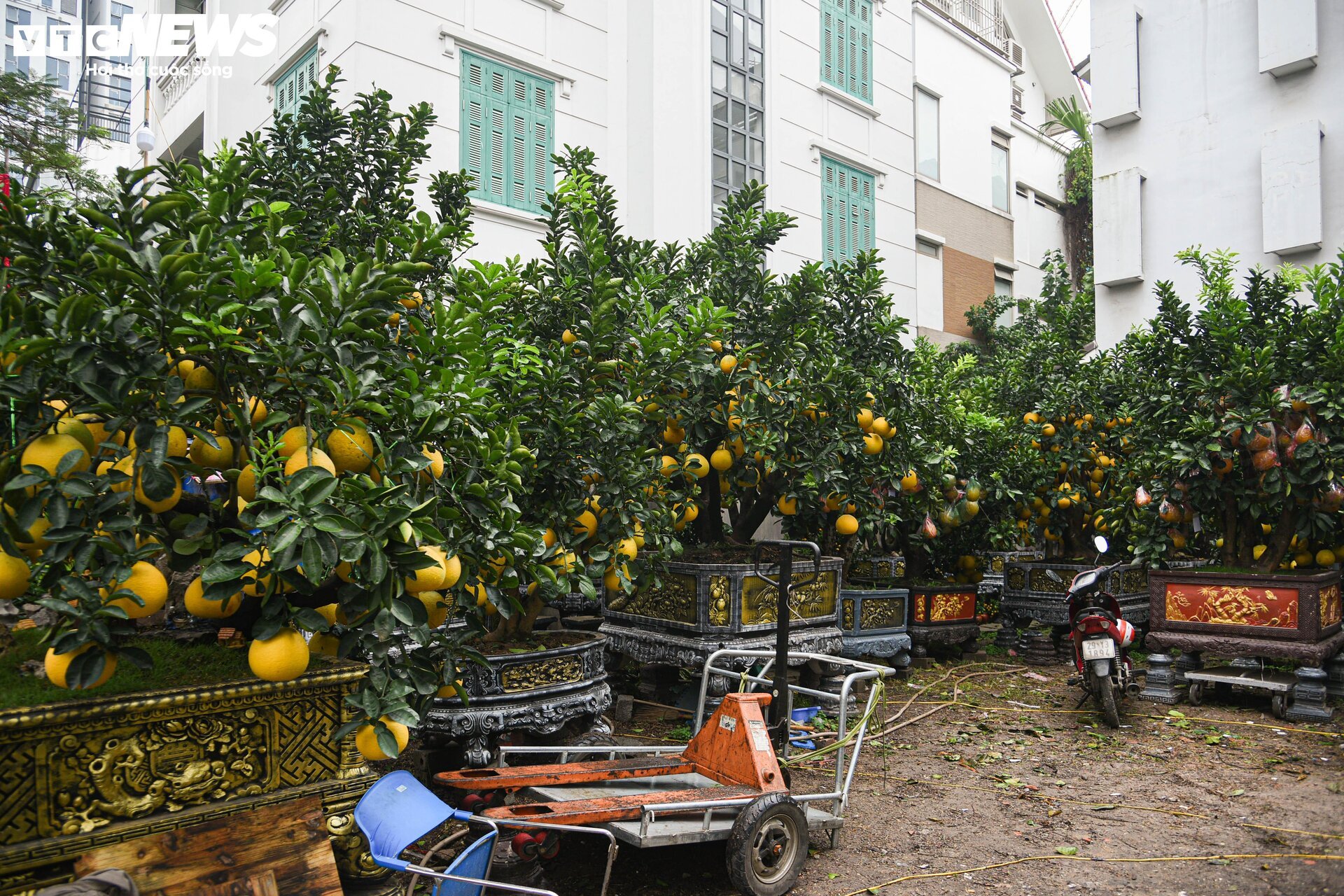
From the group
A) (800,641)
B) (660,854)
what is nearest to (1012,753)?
(800,641)

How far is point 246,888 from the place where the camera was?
251cm

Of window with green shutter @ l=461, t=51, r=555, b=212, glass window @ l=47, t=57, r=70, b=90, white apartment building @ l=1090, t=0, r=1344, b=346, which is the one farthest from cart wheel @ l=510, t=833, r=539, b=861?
glass window @ l=47, t=57, r=70, b=90

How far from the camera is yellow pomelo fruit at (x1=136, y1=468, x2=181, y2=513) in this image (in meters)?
2.40

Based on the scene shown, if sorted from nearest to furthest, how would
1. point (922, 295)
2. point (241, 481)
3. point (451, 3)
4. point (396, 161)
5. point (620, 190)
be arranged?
point (241, 481)
point (396, 161)
point (451, 3)
point (620, 190)
point (922, 295)

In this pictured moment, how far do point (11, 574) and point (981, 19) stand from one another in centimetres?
2138

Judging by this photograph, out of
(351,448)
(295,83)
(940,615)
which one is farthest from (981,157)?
(351,448)

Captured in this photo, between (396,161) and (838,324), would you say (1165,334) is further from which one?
(396,161)

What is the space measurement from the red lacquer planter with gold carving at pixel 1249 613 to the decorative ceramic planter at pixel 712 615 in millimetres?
2974

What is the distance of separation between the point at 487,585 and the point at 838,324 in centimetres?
544

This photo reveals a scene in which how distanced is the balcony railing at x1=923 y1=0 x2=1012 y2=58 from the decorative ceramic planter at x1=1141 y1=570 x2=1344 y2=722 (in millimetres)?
12807

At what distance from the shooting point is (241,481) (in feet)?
8.25

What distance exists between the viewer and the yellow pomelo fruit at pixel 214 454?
258 cm

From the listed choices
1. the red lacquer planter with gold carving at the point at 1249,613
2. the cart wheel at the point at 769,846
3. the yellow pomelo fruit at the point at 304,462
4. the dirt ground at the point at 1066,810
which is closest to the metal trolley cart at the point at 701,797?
the cart wheel at the point at 769,846

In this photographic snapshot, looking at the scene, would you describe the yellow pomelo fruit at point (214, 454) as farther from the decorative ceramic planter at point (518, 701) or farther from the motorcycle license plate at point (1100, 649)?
the motorcycle license plate at point (1100, 649)
